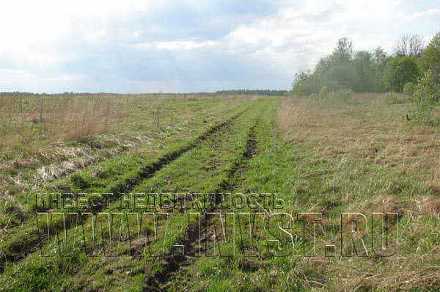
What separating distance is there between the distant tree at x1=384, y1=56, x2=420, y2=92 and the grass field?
174 feet

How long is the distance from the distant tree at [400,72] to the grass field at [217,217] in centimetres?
5293

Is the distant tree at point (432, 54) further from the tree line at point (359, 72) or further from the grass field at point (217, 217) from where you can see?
the grass field at point (217, 217)

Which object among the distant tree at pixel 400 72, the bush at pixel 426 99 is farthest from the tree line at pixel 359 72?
the bush at pixel 426 99

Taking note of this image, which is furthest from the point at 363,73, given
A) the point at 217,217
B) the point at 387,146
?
the point at 217,217

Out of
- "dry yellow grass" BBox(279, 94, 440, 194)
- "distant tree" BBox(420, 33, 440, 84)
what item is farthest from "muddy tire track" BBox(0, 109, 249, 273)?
"distant tree" BBox(420, 33, 440, 84)

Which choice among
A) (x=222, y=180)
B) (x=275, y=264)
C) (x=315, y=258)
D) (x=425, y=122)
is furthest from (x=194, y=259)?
(x=425, y=122)

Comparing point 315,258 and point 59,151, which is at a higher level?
point 59,151

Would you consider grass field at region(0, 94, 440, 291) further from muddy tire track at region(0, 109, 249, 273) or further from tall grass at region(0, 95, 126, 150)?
tall grass at region(0, 95, 126, 150)

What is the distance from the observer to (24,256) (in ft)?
18.2

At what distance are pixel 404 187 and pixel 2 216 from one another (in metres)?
8.13

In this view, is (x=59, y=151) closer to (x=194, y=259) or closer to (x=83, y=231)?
(x=83, y=231)

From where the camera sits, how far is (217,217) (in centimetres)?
717

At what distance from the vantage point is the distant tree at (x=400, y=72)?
200 ft

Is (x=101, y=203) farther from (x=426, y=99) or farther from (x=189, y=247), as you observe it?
(x=426, y=99)
